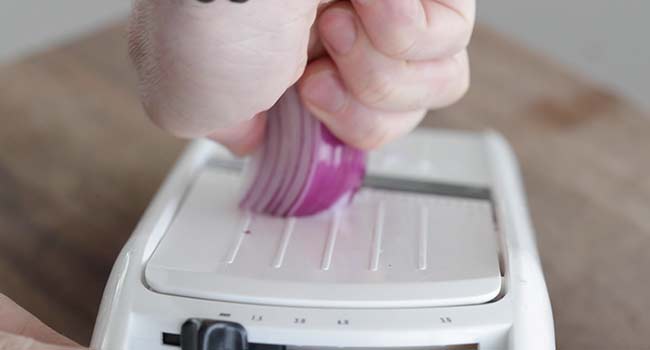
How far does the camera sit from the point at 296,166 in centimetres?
57

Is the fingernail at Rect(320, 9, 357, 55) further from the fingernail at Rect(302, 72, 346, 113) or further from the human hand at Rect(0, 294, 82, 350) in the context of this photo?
the human hand at Rect(0, 294, 82, 350)

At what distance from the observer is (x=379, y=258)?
0.52 metres

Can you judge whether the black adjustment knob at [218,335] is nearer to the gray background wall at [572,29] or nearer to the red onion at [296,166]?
the red onion at [296,166]

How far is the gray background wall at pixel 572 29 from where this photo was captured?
1.14 metres

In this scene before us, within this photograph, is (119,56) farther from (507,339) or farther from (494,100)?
(507,339)

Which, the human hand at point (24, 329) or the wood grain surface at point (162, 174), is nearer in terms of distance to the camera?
the human hand at point (24, 329)

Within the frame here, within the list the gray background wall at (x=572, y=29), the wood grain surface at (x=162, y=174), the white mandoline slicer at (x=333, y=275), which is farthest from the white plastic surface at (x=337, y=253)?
the gray background wall at (x=572, y=29)

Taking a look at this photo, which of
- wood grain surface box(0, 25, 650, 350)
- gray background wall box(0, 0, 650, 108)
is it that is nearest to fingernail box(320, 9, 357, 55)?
wood grain surface box(0, 25, 650, 350)

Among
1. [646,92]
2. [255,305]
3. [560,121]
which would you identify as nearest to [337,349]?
[255,305]

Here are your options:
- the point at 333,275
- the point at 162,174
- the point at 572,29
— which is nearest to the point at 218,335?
the point at 333,275

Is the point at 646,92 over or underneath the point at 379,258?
underneath

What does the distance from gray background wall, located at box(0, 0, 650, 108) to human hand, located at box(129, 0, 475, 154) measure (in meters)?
0.56

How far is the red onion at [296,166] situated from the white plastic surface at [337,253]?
0.03 ft

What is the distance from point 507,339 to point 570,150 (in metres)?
0.37
